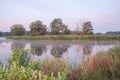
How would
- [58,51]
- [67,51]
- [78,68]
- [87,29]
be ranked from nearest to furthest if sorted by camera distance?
[78,68]
[67,51]
[58,51]
[87,29]

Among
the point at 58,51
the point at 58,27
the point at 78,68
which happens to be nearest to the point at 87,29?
the point at 58,27

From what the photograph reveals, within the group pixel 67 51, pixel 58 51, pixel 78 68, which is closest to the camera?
pixel 78 68

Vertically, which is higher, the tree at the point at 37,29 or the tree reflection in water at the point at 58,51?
the tree at the point at 37,29

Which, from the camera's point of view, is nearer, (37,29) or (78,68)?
(78,68)

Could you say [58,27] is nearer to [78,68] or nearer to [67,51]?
[67,51]

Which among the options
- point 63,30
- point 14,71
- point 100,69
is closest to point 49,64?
point 100,69

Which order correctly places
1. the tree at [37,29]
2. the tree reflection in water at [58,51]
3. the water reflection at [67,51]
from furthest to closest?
the tree at [37,29] → the tree reflection in water at [58,51] → the water reflection at [67,51]

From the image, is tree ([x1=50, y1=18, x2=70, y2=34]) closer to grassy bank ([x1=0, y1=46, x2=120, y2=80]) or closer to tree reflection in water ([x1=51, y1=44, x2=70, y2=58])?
tree reflection in water ([x1=51, y1=44, x2=70, y2=58])

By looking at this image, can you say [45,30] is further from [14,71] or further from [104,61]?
[14,71]

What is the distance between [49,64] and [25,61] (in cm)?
68

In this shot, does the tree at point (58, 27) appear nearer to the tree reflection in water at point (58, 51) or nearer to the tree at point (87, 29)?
the tree at point (87, 29)

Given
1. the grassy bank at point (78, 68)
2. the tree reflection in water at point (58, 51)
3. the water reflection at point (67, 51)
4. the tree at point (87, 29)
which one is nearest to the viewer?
the grassy bank at point (78, 68)

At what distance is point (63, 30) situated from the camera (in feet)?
137

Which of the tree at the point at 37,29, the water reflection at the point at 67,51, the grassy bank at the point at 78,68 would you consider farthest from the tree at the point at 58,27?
the grassy bank at the point at 78,68
